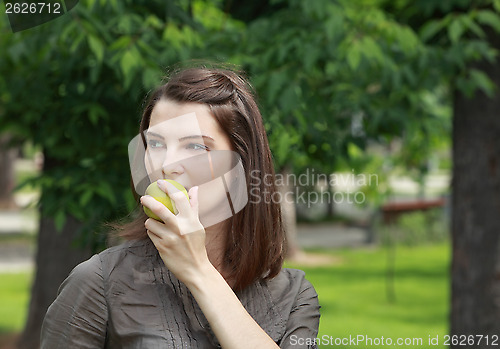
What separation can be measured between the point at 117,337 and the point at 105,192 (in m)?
1.93

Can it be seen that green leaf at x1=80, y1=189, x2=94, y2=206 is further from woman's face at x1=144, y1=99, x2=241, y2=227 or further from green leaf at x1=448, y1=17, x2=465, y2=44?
green leaf at x1=448, y1=17, x2=465, y2=44

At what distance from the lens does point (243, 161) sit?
151cm

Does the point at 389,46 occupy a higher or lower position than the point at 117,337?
higher

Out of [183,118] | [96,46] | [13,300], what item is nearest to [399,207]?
[13,300]

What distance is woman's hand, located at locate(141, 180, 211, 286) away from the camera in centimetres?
129

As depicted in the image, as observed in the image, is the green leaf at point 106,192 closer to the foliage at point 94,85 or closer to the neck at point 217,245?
the foliage at point 94,85

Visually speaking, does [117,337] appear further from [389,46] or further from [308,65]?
[389,46]

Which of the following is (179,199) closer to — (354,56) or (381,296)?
(354,56)

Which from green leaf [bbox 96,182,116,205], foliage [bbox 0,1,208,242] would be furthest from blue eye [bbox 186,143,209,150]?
green leaf [bbox 96,182,116,205]

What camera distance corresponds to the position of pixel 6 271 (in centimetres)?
1131

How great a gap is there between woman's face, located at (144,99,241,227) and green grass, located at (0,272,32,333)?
22.2 feet

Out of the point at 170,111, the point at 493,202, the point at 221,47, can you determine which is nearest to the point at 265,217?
the point at 170,111

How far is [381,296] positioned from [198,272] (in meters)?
8.50

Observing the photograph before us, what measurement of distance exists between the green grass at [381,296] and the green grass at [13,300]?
3.56 m
